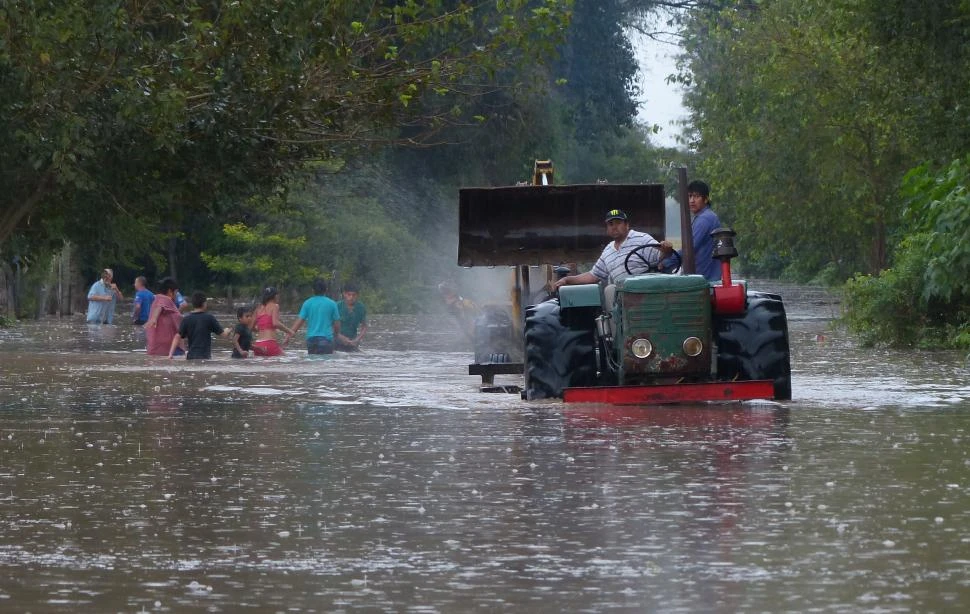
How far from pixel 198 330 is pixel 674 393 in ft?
38.0

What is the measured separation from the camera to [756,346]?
52.4 ft

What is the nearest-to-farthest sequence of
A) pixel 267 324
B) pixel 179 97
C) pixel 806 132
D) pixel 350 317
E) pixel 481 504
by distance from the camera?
pixel 481 504, pixel 179 97, pixel 267 324, pixel 350 317, pixel 806 132

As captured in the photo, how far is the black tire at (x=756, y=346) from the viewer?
16.0 meters

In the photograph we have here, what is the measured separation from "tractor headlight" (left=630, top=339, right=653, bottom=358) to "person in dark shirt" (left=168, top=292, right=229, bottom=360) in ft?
35.5

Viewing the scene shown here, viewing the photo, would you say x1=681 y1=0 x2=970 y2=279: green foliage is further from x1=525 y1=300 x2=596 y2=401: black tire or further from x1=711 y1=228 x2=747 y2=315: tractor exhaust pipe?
x1=525 y1=300 x2=596 y2=401: black tire

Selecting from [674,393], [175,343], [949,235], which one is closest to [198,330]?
[175,343]

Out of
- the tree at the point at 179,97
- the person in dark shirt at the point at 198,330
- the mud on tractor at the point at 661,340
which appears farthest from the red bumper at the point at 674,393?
the person in dark shirt at the point at 198,330

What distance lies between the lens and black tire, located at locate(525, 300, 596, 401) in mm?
16312

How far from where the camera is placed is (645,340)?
15.6 meters

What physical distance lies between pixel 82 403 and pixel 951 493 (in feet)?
31.0

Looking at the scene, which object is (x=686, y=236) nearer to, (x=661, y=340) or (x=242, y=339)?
(x=661, y=340)

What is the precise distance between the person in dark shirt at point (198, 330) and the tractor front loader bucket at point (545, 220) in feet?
16.8

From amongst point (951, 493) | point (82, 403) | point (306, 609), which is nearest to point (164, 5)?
point (82, 403)

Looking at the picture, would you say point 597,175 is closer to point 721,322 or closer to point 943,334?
point 943,334
